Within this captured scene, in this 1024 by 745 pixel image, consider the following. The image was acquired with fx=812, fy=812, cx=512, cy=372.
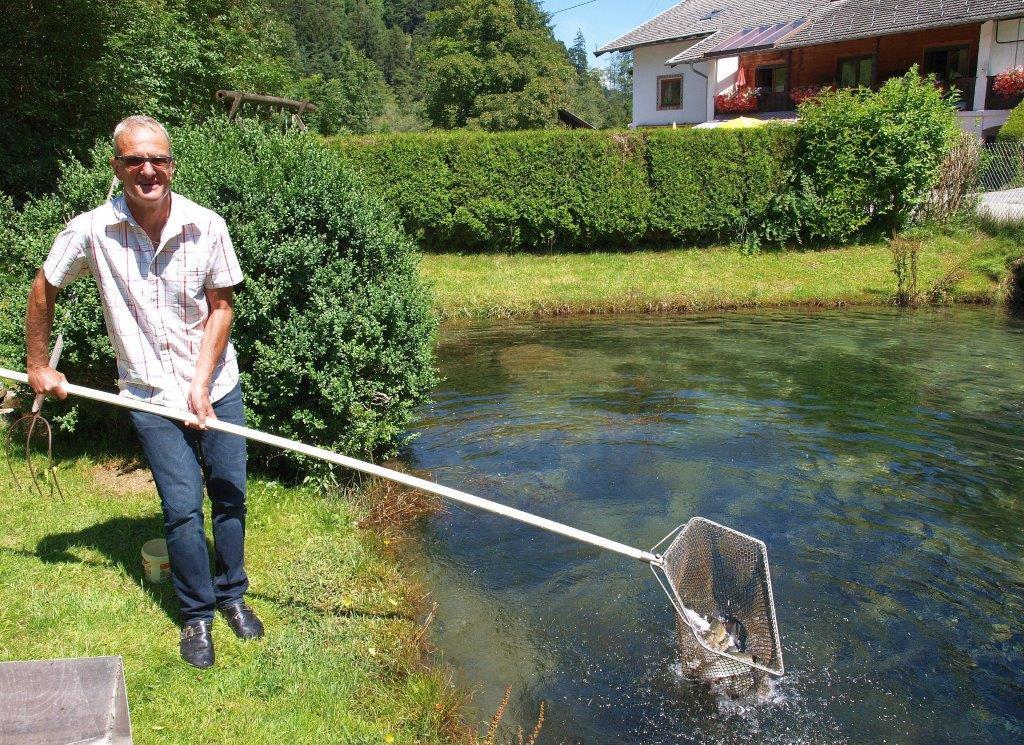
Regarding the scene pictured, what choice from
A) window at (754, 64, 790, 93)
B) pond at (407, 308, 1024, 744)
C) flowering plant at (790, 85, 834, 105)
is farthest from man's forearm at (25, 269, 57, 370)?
window at (754, 64, 790, 93)

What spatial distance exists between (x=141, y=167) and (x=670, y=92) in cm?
3907

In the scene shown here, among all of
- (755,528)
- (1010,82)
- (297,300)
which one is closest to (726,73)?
(1010,82)

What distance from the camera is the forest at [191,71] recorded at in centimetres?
1522

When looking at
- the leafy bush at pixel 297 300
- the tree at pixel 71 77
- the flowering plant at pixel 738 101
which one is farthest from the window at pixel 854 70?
the leafy bush at pixel 297 300

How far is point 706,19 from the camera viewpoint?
39.5 metres

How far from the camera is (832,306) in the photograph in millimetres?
15562

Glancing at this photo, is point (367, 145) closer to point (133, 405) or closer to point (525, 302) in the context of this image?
point (525, 302)

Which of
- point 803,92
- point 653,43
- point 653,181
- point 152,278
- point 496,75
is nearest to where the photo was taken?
point 152,278

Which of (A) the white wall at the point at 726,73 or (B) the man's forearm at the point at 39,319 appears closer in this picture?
(B) the man's forearm at the point at 39,319

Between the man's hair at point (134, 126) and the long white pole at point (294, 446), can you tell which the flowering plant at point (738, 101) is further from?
the man's hair at point (134, 126)

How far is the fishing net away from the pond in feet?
0.60

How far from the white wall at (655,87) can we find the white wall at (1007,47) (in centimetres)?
1226

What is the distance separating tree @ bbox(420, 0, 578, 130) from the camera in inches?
1781

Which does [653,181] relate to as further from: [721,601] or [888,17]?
[888,17]
